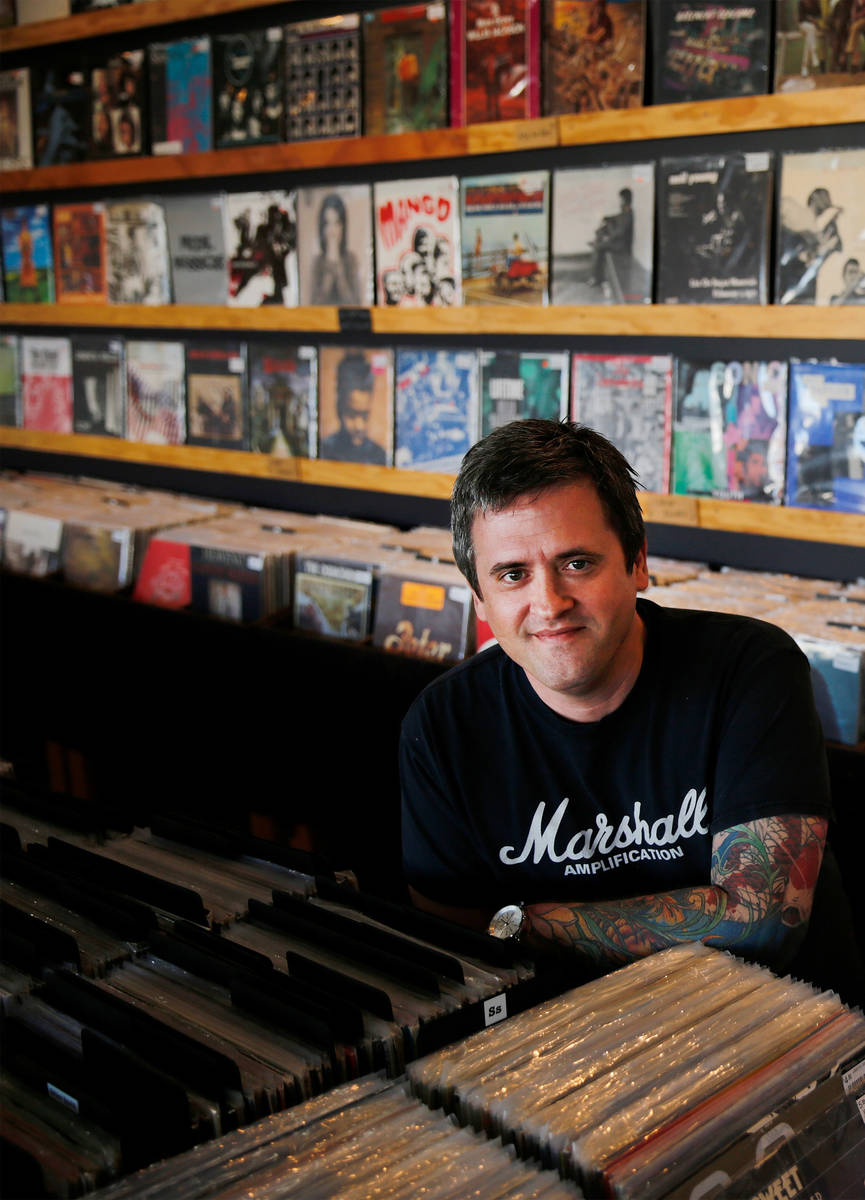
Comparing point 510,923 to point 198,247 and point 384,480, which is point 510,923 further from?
point 198,247

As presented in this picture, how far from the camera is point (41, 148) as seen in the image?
4664 millimetres

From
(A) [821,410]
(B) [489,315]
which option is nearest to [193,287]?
(B) [489,315]

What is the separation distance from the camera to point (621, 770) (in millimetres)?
1650

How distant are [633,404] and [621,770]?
1.70 meters

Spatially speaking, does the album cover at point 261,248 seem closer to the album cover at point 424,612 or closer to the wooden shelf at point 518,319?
the wooden shelf at point 518,319

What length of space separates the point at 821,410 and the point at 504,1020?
2166mm

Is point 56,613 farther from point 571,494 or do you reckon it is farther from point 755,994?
point 755,994

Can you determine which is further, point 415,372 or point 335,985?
point 415,372

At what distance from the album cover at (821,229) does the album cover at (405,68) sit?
1080 millimetres

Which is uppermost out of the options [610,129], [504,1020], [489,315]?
[610,129]

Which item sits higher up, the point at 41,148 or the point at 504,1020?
the point at 41,148

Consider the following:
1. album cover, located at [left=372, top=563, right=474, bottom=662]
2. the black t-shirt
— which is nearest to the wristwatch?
the black t-shirt

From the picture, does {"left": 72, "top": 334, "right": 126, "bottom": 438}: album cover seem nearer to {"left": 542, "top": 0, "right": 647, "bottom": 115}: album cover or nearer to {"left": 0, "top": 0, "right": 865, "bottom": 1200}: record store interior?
{"left": 0, "top": 0, "right": 865, "bottom": 1200}: record store interior

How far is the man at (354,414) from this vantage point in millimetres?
3736
